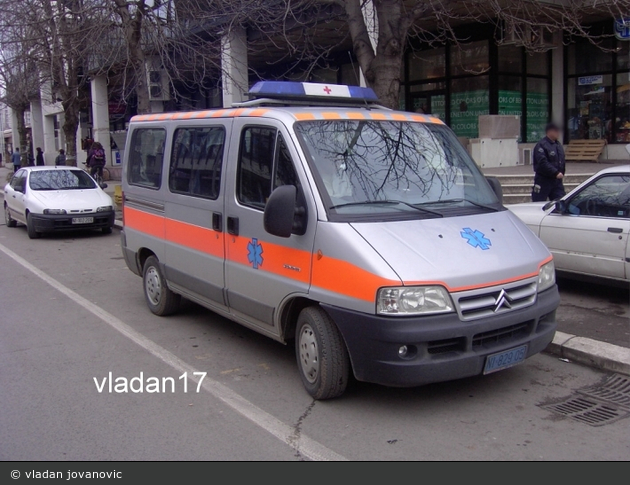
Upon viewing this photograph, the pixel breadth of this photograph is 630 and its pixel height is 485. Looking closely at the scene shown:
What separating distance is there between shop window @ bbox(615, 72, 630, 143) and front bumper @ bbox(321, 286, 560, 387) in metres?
16.8

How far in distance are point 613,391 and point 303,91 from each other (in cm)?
372

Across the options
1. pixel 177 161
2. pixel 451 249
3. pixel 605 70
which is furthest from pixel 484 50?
pixel 451 249

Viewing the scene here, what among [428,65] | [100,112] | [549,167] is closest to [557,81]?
[428,65]

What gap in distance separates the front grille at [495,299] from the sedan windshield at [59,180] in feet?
40.8

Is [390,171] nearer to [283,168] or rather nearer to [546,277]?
[283,168]

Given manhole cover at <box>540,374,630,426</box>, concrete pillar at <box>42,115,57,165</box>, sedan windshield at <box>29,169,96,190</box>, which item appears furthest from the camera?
concrete pillar at <box>42,115,57,165</box>

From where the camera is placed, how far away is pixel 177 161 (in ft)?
22.4

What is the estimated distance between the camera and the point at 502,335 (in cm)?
474

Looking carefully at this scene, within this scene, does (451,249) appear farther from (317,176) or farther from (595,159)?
(595,159)

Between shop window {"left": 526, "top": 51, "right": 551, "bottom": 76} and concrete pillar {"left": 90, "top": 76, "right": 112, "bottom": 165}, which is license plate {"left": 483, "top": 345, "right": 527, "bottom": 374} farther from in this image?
concrete pillar {"left": 90, "top": 76, "right": 112, "bottom": 165}

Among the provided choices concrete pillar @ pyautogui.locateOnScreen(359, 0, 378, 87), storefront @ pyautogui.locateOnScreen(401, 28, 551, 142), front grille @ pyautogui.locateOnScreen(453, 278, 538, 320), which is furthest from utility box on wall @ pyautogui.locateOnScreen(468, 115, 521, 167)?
front grille @ pyautogui.locateOnScreen(453, 278, 538, 320)

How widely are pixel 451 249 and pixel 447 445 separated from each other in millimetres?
1344

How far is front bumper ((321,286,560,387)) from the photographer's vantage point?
4.35m

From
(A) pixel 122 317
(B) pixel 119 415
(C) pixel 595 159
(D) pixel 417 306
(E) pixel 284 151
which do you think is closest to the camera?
(D) pixel 417 306
